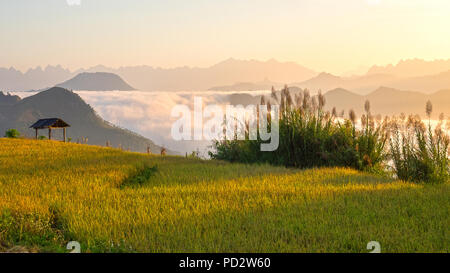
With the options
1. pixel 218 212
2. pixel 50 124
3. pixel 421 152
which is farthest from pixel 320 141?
pixel 50 124

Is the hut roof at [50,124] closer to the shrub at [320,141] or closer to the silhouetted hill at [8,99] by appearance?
the shrub at [320,141]

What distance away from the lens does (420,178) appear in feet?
40.0

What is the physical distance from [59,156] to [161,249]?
37.3 ft

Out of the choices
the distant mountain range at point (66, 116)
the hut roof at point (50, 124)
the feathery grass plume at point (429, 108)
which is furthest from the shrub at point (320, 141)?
the distant mountain range at point (66, 116)

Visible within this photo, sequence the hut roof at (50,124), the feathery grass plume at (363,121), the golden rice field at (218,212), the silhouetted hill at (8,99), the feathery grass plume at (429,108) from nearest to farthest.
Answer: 1. the golden rice field at (218,212)
2. the feathery grass plume at (429,108)
3. the feathery grass plume at (363,121)
4. the hut roof at (50,124)
5. the silhouetted hill at (8,99)

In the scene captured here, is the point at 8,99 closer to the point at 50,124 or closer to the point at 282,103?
the point at 50,124

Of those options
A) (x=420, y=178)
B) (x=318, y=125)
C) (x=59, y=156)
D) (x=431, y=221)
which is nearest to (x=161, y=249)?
(x=431, y=221)

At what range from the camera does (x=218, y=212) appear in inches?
293

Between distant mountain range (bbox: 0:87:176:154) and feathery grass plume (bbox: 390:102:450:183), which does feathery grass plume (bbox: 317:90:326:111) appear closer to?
feathery grass plume (bbox: 390:102:450:183)

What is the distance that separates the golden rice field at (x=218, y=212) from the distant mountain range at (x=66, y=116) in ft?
387

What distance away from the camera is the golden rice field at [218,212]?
5840 millimetres

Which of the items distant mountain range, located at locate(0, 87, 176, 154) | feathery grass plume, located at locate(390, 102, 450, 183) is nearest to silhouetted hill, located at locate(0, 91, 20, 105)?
distant mountain range, located at locate(0, 87, 176, 154)

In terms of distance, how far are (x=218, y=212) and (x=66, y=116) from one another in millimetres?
150680
